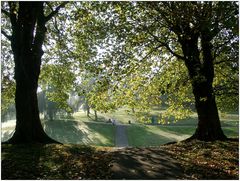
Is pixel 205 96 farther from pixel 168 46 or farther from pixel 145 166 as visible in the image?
pixel 145 166

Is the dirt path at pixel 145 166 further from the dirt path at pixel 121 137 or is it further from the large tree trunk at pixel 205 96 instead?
the dirt path at pixel 121 137

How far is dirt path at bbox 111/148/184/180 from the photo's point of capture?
11.6 meters

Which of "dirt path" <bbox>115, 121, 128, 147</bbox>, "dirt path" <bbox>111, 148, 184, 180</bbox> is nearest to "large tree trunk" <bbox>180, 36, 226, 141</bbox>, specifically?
"dirt path" <bbox>111, 148, 184, 180</bbox>

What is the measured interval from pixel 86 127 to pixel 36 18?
49958mm

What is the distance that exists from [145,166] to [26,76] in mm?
10429

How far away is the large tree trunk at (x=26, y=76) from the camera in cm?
1916

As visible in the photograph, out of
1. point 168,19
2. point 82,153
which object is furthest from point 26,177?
point 168,19

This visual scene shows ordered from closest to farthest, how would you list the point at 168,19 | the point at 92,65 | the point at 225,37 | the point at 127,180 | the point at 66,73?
the point at 127,180 < the point at 168,19 < the point at 225,37 < the point at 92,65 < the point at 66,73

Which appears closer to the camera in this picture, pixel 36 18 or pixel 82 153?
pixel 82 153

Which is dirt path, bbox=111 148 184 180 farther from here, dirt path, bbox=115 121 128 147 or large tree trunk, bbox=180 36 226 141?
dirt path, bbox=115 121 128 147

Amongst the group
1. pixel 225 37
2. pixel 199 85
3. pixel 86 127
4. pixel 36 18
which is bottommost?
→ pixel 86 127

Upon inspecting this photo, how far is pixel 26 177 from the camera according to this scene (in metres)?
11.3

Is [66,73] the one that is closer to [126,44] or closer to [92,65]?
[92,65]

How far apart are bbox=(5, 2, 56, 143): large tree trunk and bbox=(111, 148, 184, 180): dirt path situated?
6450 mm
